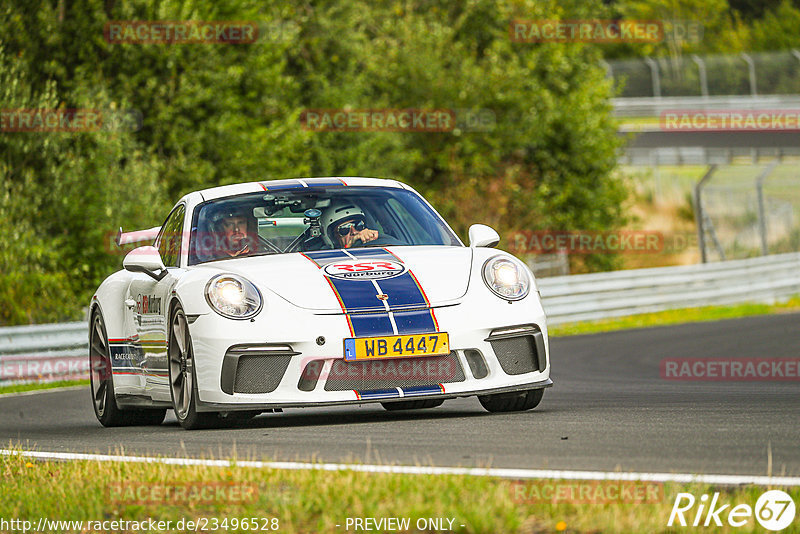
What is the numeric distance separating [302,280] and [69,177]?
16.0 meters

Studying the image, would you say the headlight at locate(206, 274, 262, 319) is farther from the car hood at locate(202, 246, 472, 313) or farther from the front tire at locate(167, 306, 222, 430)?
the front tire at locate(167, 306, 222, 430)

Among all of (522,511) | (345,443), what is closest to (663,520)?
(522,511)

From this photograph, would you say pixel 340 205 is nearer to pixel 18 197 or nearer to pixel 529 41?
pixel 18 197

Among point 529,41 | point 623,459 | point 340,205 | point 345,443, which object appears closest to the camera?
point 623,459

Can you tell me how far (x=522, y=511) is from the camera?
413 cm

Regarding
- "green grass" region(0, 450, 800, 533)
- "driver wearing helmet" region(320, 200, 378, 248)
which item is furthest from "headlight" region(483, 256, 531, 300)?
"green grass" region(0, 450, 800, 533)

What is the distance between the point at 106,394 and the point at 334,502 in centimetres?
487

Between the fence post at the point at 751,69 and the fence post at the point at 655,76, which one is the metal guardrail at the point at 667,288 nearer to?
the fence post at the point at 751,69

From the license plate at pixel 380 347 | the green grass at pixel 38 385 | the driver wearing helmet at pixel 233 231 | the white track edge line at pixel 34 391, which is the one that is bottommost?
the green grass at pixel 38 385

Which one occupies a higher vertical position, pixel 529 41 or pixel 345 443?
pixel 529 41

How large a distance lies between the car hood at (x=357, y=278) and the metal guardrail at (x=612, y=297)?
8.21 m

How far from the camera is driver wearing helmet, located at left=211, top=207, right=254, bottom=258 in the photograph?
785cm

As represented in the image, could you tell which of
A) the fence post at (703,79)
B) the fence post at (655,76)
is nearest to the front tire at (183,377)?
the fence post at (703,79)

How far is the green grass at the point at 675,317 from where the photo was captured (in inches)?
834
